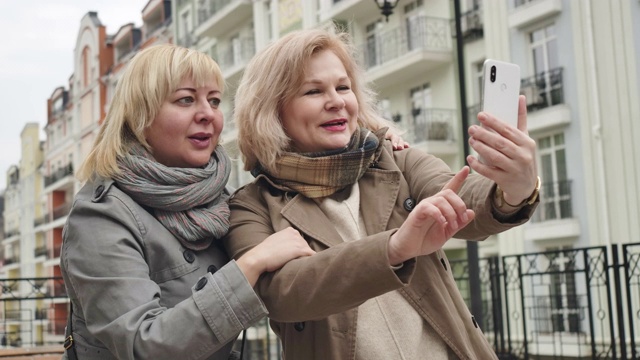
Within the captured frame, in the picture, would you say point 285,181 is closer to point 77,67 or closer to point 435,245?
point 435,245

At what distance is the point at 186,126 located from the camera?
258 centimetres

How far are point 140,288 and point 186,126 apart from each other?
55 centimetres

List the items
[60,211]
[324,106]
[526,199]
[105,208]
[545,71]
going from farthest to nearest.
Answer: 1. [60,211]
2. [545,71]
3. [324,106]
4. [105,208]
5. [526,199]

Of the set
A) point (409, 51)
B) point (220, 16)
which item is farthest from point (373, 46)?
point (220, 16)

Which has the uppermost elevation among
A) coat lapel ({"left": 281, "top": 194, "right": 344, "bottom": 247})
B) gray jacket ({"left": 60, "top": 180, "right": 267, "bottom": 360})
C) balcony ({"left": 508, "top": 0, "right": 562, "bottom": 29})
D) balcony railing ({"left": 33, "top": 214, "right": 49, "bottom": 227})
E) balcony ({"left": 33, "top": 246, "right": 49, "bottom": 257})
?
balcony ({"left": 508, "top": 0, "right": 562, "bottom": 29})

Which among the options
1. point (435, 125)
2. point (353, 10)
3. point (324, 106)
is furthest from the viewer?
point (353, 10)

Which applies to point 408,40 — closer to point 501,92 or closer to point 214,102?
point 214,102

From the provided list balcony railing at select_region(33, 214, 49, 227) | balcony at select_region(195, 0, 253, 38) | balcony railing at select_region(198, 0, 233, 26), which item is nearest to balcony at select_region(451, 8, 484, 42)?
balcony at select_region(195, 0, 253, 38)

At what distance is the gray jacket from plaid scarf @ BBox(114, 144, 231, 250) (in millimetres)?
31

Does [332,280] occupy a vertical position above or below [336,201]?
below

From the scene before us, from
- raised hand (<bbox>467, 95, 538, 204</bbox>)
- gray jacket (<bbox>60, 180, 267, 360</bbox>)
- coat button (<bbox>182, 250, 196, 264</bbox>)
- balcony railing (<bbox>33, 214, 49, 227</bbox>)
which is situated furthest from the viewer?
balcony railing (<bbox>33, 214, 49, 227</bbox>)

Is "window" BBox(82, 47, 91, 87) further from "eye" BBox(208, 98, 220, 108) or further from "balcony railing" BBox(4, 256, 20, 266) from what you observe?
"eye" BBox(208, 98, 220, 108)

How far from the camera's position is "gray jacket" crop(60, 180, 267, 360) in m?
2.16

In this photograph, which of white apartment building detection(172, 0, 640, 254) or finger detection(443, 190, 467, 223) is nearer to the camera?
finger detection(443, 190, 467, 223)
